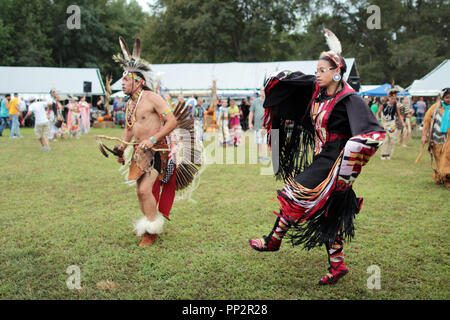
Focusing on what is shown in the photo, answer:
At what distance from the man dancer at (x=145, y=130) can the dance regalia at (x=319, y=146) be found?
125 cm

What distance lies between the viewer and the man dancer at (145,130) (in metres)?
3.86

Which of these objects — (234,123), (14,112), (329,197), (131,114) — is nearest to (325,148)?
(329,197)

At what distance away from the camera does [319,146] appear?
303cm

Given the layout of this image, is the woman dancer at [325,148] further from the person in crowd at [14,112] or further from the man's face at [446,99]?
the person in crowd at [14,112]

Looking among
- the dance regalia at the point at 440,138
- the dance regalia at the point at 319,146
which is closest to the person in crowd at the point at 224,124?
the dance regalia at the point at 440,138

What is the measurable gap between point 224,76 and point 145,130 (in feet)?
69.8

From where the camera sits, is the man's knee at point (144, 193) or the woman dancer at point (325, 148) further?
the man's knee at point (144, 193)

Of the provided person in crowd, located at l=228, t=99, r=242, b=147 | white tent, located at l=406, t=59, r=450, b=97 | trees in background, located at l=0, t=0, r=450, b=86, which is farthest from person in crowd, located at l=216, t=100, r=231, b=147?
trees in background, located at l=0, t=0, r=450, b=86

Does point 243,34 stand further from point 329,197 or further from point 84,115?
point 329,197

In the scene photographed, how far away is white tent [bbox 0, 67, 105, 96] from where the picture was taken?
24109 millimetres

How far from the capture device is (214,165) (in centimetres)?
941

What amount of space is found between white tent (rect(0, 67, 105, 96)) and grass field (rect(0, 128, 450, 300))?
19.9 metres

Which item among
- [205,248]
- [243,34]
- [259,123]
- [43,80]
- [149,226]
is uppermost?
[243,34]
